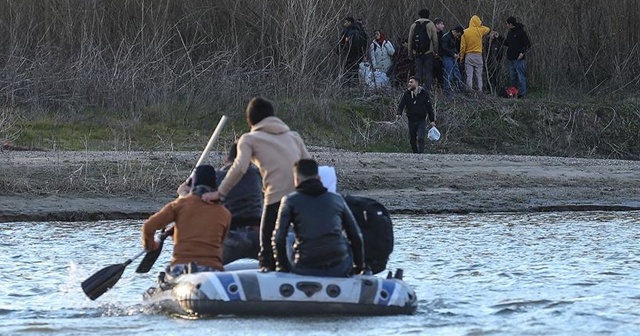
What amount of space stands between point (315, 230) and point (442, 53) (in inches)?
685

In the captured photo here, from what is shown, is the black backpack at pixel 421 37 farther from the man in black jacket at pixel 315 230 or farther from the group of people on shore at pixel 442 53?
the man in black jacket at pixel 315 230

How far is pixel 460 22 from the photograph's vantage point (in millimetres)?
32156

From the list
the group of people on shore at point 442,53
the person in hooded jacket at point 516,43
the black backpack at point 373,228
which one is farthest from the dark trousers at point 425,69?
the black backpack at point 373,228

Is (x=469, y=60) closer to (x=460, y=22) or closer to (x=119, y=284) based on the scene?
(x=460, y=22)

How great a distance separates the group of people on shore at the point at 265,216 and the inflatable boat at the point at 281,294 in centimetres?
13

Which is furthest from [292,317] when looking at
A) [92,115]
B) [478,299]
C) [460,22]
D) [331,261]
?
[460,22]

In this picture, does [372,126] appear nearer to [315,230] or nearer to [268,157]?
[268,157]

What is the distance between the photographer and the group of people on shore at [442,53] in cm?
2811

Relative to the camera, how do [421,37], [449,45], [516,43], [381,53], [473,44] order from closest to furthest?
[421,37], [449,45], [473,44], [381,53], [516,43]

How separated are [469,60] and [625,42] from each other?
544 cm

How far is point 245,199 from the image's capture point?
12.5m

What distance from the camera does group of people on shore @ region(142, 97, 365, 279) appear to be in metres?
11.5

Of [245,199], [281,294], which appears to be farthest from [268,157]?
[281,294]

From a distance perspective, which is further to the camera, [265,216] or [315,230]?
[265,216]
